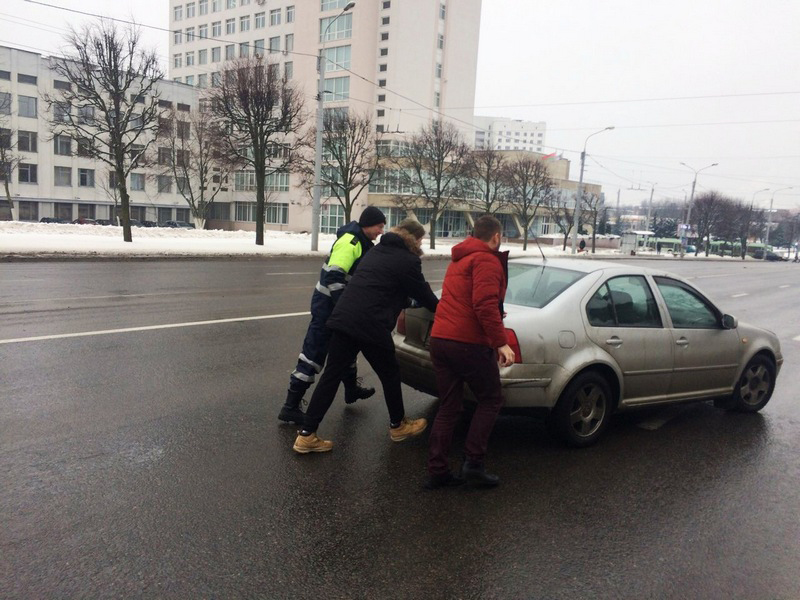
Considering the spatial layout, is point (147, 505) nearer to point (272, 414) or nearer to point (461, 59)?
point (272, 414)

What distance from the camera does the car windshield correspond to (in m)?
5.15

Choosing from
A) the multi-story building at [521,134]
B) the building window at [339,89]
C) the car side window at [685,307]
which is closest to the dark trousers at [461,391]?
the car side window at [685,307]

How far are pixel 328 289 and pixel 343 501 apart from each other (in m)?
1.74

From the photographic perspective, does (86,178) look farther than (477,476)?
Yes

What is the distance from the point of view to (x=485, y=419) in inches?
161

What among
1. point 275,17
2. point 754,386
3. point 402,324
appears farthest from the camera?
point 275,17

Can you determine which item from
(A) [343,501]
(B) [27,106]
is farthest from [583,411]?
(B) [27,106]

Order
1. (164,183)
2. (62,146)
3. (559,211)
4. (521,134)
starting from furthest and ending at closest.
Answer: (521,134)
(164,183)
(559,211)
(62,146)

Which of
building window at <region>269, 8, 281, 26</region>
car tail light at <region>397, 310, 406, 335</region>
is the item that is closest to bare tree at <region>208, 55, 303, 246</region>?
car tail light at <region>397, 310, 406, 335</region>

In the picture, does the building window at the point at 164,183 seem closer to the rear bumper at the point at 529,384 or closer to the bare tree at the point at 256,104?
the bare tree at the point at 256,104

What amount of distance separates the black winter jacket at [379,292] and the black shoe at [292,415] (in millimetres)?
1060

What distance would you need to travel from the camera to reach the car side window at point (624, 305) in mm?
5078

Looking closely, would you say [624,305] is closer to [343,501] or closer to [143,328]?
[343,501]

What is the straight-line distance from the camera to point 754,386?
617 centimetres
